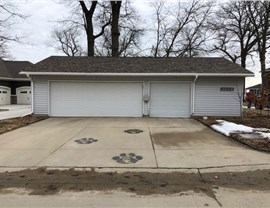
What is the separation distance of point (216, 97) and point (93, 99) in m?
6.72

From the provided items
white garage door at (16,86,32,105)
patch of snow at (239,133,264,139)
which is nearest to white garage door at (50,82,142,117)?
patch of snow at (239,133,264,139)

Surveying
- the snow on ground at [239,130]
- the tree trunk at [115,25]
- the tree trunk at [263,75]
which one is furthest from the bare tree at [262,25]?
the snow on ground at [239,130]

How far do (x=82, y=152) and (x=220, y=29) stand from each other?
35.0 metres

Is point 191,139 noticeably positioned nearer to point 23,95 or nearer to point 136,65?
point 136,65

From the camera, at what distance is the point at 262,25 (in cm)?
3394

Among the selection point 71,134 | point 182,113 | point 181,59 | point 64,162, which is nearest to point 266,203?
point 64,162

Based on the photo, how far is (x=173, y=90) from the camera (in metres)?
16.0

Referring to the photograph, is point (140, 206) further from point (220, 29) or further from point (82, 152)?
point (220, 29)

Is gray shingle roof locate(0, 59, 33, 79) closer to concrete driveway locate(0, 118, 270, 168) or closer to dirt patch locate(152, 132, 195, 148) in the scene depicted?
concrete driveway locate(0, 118, 270, 168)

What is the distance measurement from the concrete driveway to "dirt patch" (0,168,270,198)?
0.56 meters

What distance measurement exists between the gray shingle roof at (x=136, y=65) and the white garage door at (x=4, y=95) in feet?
43.8

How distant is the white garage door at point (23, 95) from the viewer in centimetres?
3102

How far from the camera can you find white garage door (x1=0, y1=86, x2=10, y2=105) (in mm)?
28686

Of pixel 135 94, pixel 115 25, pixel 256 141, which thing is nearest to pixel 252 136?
pixel 256 141
